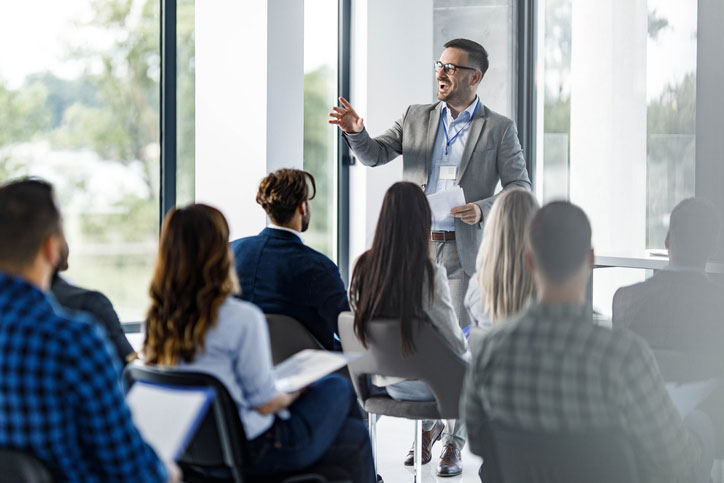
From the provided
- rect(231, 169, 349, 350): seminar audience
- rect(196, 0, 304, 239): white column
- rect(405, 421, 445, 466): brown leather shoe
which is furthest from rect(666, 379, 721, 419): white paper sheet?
rect(196, 0, 304, 239): white column

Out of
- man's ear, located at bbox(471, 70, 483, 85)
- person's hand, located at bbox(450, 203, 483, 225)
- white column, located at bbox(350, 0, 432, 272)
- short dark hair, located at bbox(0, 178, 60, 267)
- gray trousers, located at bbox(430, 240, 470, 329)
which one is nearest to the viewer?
short dark hair, located at bbox(0, 178, 60, 267)

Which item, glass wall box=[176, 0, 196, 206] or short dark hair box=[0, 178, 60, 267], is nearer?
short dark hair box=[0, 178, 60, 267]

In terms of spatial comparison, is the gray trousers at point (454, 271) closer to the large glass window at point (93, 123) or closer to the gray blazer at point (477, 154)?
the gray blazer at point (477, 154)

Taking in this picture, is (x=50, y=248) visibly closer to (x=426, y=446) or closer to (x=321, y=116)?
(x=426, y=446)

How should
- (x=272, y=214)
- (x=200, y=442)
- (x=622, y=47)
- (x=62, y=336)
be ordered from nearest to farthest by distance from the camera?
(x=62, y=336) < (x=200, y=442) < (x=272, y=214) < (x=622, y=47)

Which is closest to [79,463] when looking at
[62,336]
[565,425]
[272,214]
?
[62,336]

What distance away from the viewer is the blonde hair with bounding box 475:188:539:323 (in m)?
2.81

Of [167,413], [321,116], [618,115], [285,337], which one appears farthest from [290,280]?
[618,115]

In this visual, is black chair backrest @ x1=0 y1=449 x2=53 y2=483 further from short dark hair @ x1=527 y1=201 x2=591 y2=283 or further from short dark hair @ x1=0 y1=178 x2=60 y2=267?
short dark hair @ x1=527 y1=201 x2=591 y2=283

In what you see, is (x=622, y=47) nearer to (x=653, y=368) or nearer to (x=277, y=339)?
(x=277, y=339)

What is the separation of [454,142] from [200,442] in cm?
259

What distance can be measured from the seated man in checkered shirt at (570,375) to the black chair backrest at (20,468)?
0.90 m

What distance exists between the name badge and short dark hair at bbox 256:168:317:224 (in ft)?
4.14

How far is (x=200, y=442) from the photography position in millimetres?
2043
